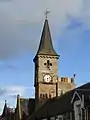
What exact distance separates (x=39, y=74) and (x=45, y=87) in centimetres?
281

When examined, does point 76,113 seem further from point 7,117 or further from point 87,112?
point 7,117

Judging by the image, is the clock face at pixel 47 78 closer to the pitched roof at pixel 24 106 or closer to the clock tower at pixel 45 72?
the clock tower at pixel 45 72

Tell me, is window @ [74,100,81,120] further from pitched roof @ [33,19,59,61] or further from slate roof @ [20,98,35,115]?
pitched roof @ [33,19,59,61]

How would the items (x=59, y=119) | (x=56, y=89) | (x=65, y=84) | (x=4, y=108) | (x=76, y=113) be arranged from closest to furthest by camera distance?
(x=76, y=113) → (x=59, y=119) → (x=56, y=89) → (x=65, y=84) → (x=4, y=108)

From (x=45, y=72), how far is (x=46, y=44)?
650 cm

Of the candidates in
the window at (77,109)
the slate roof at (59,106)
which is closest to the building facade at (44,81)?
the slate roof at (59,106)

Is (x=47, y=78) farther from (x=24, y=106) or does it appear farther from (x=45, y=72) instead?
(x=24, y=106)

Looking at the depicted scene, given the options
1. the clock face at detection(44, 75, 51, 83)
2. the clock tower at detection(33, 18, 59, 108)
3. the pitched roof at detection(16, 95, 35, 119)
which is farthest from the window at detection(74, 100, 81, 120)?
the clock face at detection(44, 75, 51, 83)

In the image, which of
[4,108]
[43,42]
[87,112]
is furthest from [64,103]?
[4,108]

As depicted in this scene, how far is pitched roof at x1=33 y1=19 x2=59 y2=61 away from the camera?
90312mm

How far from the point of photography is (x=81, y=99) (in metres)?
45.9

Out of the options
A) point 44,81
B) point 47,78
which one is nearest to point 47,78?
point 47,78

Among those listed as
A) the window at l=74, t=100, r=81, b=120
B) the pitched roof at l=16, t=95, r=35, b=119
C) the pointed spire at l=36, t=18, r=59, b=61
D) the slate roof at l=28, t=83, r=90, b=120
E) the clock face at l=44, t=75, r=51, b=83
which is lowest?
the window at l=74, t=100, r=81, b=120

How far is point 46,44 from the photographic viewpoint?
3639 inches
